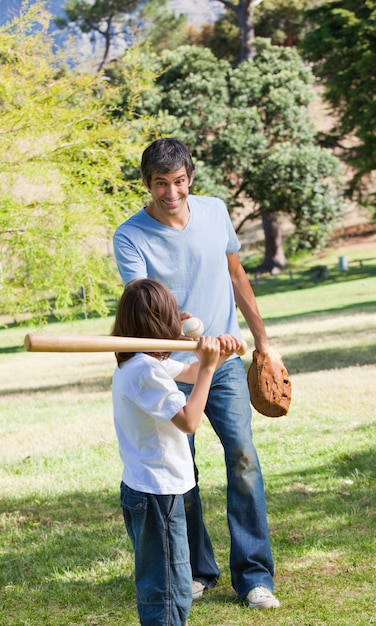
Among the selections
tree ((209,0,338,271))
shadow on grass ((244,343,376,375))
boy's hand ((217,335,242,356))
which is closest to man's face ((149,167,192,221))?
boy's hand ((217,335,242,356))

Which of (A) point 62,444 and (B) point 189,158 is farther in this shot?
(A) point 62,444

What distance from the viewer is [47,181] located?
1271 cm

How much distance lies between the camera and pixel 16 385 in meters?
17.8

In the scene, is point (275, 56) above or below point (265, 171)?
above

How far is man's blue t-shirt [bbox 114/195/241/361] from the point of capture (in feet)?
13.9

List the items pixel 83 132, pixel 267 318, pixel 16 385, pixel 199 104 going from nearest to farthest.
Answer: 1. pixel 83 132
2. pixel 16 385
3. pixel 267 318
4. pixel 199 104

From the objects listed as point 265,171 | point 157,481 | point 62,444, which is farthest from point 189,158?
point 265,171

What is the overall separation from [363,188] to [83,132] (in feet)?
73.6

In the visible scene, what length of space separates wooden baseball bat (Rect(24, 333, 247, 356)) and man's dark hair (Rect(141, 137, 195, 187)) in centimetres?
104

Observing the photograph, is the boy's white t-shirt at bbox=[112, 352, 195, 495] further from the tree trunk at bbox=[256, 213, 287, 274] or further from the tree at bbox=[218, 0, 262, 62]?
the tree trunk at bbox=[256, 213, 287, 274]

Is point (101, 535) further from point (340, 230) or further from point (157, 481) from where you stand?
point (340, 230)

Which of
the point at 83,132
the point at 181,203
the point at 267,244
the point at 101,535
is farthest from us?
the point at 267,244

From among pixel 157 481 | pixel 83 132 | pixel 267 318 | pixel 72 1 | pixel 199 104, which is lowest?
pixel 267 318

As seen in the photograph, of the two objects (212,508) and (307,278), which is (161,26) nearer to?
(307,278)
